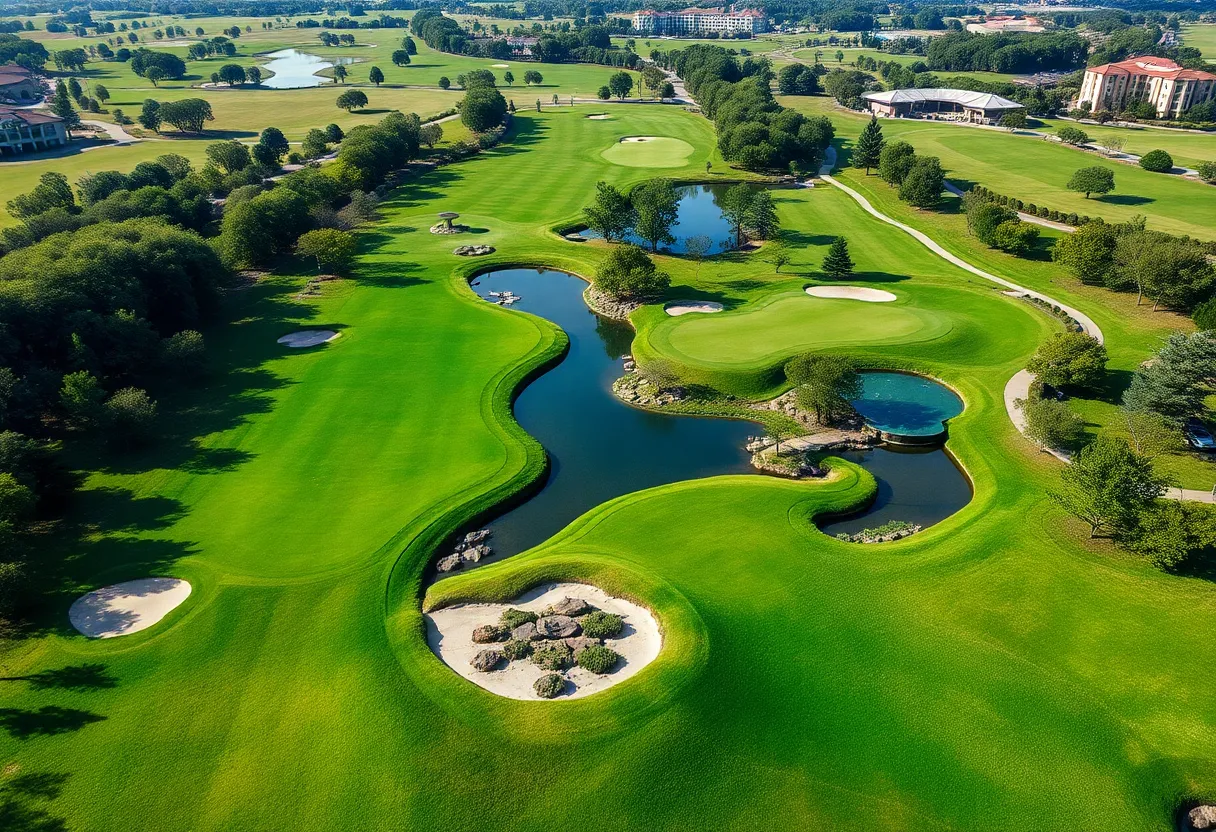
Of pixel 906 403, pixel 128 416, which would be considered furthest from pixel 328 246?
pixel 906 403

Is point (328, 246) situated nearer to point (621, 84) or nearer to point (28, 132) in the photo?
point (28, 132)

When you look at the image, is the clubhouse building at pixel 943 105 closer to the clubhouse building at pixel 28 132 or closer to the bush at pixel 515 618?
the bush at pixel 515 618

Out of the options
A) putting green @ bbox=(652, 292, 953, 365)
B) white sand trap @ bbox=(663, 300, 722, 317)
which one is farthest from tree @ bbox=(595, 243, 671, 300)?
putting green @ bbox=(652, 292, 953, 365)

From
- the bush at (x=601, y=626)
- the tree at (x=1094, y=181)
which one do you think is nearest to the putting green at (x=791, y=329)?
the bush at (x=601, y=626)

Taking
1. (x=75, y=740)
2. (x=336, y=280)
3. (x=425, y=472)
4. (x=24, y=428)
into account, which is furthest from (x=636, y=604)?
(x=336, y=280)

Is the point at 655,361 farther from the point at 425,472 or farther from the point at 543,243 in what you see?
the point at 543,243

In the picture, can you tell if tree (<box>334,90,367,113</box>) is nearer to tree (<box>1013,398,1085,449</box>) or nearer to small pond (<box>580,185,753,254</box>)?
small pond (<box>580,185,753,254</box>)
